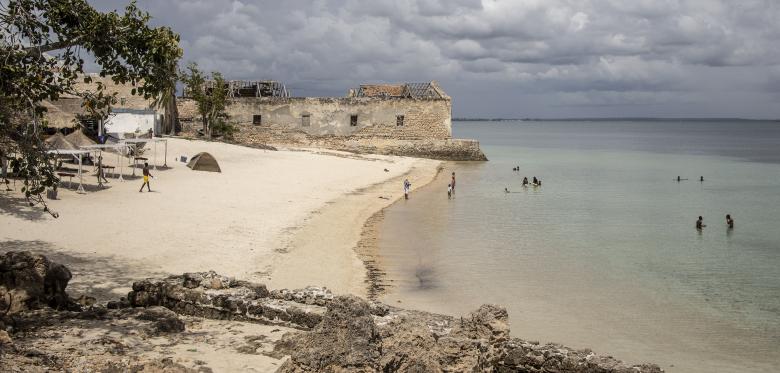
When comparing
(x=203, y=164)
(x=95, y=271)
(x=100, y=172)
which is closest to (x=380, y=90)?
(x=203, y=164)

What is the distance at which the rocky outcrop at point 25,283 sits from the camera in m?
8.23

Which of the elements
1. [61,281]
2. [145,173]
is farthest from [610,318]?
[145,173]

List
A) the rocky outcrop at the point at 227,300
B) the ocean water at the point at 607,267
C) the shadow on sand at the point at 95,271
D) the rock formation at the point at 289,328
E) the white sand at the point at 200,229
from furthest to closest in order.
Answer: the white sand at the point at 200,229 → the ocean water at the point at 607,267 → the shadow on sand at the point at 95,271 → the rocky outcrop at the point at 227,300 → the rock formation at the point at 289,328

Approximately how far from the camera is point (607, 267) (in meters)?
17.1

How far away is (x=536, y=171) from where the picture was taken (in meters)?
45.8

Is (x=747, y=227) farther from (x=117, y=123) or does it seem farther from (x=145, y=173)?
(x=117, y=123)

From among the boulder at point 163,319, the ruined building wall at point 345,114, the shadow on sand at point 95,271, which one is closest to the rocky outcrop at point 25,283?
the boulder at point 163,319

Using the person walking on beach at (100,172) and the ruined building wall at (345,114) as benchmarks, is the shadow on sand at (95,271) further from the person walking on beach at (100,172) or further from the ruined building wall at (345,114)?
the ruined building wall at (345,114)

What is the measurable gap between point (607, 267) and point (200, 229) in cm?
993

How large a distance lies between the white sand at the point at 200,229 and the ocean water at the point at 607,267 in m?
1.58

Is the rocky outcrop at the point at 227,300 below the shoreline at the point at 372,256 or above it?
above

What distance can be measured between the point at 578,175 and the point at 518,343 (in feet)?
124

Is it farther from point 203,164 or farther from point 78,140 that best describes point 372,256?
point 203,164

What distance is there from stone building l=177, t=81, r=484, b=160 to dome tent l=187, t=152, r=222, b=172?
65.3ft
